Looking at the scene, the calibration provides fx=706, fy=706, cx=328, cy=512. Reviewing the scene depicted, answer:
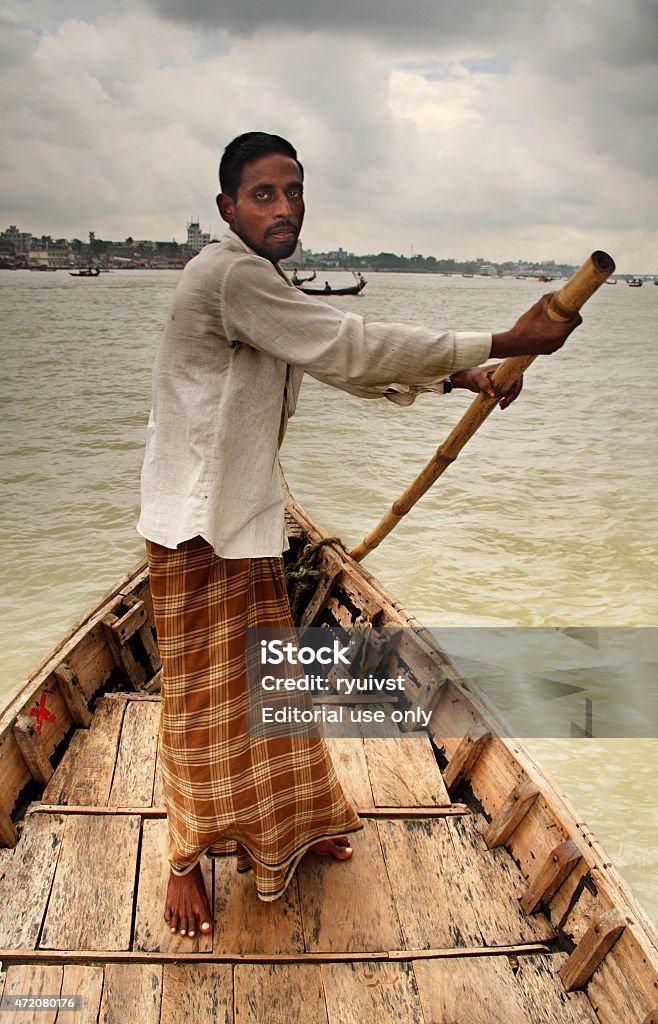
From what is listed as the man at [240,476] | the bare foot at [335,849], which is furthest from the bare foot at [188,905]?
the bare foot at [335,849]

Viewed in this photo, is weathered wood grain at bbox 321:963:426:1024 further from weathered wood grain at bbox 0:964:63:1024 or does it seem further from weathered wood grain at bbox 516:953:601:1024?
weathered wood grain at bbox 0:964:63:1024

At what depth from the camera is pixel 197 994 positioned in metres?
1.65

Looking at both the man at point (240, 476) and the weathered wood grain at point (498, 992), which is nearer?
the man at point (240, 476)

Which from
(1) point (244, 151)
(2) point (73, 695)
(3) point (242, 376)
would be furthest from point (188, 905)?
(1) point (244, 151)

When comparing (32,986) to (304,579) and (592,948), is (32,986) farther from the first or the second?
(304,579)

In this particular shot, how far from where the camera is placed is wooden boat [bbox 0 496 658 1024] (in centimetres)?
164

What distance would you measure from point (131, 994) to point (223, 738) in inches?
24.5

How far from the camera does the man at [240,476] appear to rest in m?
1.26

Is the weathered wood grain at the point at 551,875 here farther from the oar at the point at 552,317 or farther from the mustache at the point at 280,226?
the mustache at the point at 280,226

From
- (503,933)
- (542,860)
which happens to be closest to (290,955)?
(503,933)

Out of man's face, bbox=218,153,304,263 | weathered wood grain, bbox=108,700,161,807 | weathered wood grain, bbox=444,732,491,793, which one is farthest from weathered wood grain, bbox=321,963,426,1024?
man's face, bbox=218,153,304,263

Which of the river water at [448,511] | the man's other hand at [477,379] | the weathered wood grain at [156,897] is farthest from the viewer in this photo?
the river water at [448,511]

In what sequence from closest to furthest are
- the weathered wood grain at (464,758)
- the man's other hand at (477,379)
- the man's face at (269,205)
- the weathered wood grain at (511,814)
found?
the man's face at (269,205), the man's other hand at (477,379), the weathered wood grain at (511,814), the weathered wood grain at (464,758)

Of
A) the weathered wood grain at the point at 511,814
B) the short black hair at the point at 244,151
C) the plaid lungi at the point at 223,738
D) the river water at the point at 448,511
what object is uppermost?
the short black hair at the point at 244,151
